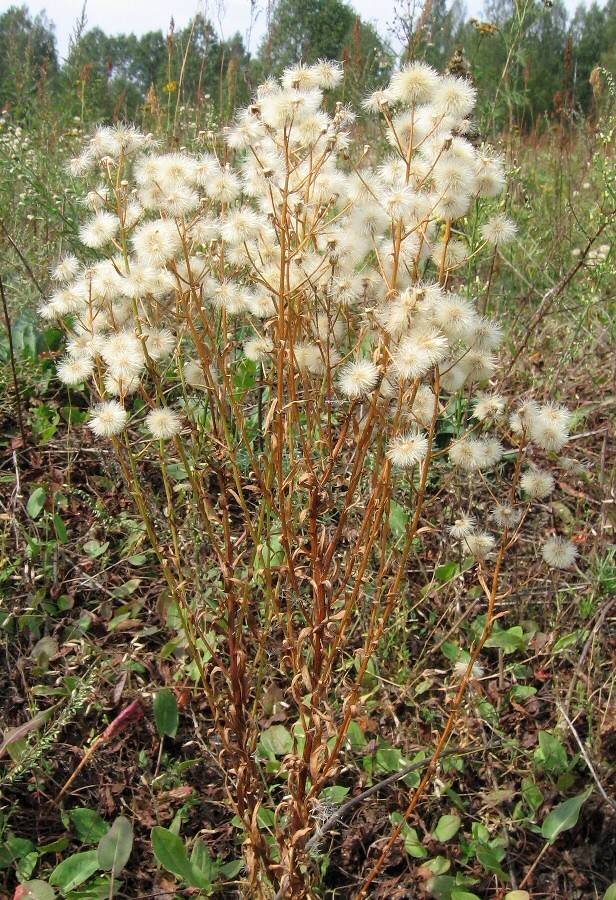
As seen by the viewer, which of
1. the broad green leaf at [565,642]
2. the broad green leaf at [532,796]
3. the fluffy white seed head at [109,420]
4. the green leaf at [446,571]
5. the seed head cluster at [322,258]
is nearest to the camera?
the seed head cluster at [322,258]

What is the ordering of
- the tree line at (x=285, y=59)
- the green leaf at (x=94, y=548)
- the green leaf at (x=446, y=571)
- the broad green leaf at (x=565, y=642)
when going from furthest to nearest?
the tree line at (x=285, y=59)
the green leaf at (x=94, y=548)
the green leaf at (x=446, y=571)
the broad green leaf at (x=565, y=642)

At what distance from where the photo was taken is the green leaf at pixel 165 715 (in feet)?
6.10

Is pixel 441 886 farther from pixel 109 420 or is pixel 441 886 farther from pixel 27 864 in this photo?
pixel 109 420

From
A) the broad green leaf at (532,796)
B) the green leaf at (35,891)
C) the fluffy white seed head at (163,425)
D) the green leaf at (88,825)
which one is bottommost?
the green leaf at (88,825)

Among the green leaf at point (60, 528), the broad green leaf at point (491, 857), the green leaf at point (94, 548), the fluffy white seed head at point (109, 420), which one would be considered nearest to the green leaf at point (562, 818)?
the broad green leaf at point (491, 857)

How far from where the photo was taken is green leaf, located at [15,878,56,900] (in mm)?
1523

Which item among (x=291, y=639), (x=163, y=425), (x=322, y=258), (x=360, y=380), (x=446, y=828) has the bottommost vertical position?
(x=446, y=828)

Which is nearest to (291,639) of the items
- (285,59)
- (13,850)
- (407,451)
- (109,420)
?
(407,451)

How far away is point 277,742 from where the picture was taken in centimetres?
185

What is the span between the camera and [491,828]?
1811 mm

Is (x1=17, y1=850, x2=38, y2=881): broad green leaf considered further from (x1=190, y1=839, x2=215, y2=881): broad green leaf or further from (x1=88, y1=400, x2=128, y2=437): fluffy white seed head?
(x1=88, y1=400, x2=128, y2=437): fluffy white seed head

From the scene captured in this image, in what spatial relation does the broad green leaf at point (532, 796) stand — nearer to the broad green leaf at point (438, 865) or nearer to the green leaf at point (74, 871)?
the broad green leaf at point (438, 865)

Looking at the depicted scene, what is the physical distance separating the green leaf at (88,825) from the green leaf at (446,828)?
30.6 inches

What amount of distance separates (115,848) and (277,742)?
0.45 metres
